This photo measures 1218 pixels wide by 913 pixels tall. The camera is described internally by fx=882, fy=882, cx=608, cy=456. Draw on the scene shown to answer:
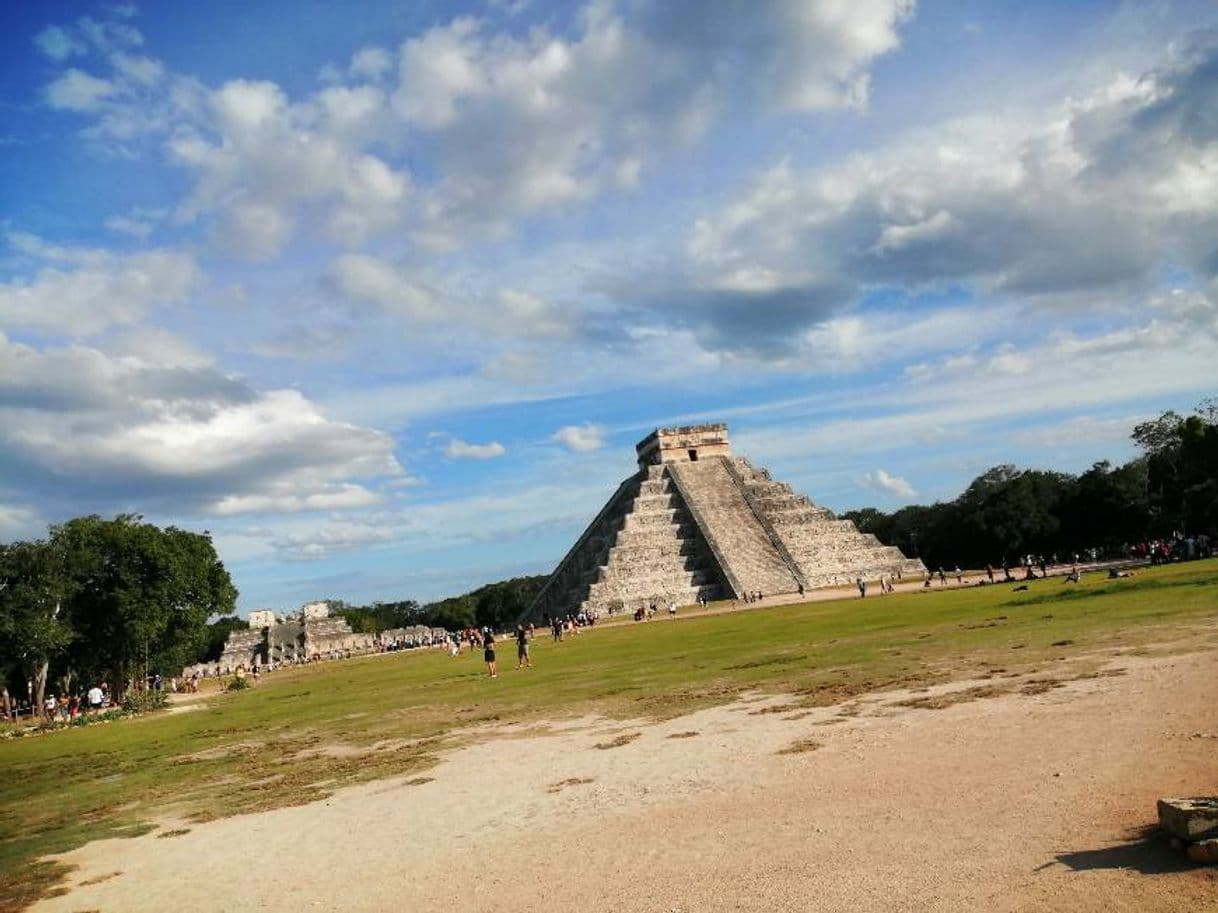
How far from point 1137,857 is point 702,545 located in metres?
44.3

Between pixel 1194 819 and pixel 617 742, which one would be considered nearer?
pixel 1194 819

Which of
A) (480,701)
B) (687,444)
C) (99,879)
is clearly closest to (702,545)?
(687,444)

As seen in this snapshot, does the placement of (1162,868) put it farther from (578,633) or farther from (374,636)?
(374,636)

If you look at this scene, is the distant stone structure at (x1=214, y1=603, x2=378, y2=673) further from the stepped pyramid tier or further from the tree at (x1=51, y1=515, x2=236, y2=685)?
the tree at (x1=51, y1=515, x2=236, y2=685)

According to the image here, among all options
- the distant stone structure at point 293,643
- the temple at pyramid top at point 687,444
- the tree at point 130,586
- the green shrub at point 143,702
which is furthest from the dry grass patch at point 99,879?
the distant stone structure at point 293,643

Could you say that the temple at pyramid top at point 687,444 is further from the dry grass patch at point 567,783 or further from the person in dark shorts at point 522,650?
the dry grass patch at point 567,783

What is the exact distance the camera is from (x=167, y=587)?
30.5 m

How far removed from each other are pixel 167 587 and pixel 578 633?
51.4ft

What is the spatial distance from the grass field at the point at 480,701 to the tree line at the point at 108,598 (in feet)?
18.0

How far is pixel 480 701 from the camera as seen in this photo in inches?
627

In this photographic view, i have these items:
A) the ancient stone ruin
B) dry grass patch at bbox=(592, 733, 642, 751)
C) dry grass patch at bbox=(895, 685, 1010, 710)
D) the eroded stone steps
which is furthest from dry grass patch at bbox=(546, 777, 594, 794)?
the eroded stone steps

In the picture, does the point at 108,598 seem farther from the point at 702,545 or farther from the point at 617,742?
the point at 702,545

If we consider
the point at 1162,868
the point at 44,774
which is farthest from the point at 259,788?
the point at 1162,868

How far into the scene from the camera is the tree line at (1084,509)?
1823 inches
